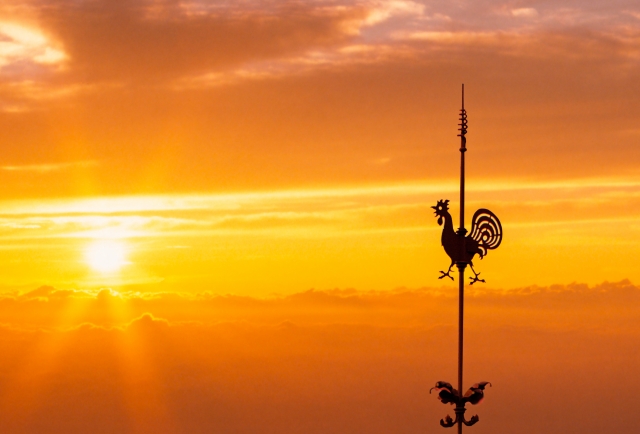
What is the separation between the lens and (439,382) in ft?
72.8

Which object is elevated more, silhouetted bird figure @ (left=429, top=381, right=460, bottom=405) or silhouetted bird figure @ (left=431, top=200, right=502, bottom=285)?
silhouetted bird figure @ (left=431, top=200, right=502, bottom=285)

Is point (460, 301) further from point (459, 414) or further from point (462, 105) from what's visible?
point (462, 105)

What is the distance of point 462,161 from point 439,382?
7249mm

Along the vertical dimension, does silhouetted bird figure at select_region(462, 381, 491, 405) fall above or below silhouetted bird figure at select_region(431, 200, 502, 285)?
below

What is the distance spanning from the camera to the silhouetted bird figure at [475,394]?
21969 mm

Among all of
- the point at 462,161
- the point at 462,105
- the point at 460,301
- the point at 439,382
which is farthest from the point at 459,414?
the point at 462,105

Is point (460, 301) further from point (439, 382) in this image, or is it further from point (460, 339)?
point (439, 382)

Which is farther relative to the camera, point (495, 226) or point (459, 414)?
point (495, 226)

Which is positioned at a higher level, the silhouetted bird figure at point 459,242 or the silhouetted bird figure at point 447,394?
the silhouetted bird figure at point 459,242

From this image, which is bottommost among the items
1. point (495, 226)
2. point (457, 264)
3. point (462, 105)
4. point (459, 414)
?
point (459, 414)

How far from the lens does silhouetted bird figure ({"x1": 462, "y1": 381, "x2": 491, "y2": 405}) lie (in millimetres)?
21969

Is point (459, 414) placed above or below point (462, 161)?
below

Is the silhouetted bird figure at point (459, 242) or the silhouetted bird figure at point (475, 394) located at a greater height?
the silhouetted bird figure at point (459, 242)

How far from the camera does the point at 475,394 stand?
21969 millimetres
